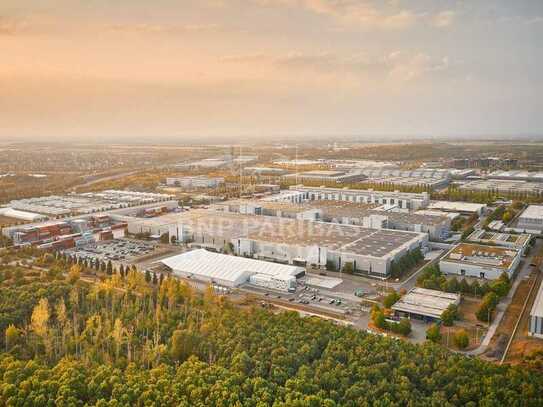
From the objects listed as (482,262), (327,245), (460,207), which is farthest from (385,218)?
(460,207)

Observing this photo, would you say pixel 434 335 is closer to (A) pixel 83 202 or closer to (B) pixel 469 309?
(B) pixel 469 309

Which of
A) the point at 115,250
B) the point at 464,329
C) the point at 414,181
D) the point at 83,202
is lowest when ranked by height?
the point at 464,329

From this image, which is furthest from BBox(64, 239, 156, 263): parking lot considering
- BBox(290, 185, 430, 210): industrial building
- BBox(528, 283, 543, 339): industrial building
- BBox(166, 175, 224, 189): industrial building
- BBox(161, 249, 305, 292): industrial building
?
BBox(166, 175, 224, 189): industrial building

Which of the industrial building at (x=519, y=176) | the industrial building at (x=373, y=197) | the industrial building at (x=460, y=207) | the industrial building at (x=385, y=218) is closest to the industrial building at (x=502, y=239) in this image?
the industrial building at (x=385, y=218)

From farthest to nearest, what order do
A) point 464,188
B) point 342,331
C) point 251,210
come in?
point 464,188 < point 251,210 < point 342,331

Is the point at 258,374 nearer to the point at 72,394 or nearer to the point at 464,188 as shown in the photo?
the point at 72,394

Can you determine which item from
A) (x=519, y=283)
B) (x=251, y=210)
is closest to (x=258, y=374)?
(x=519, y=283)
